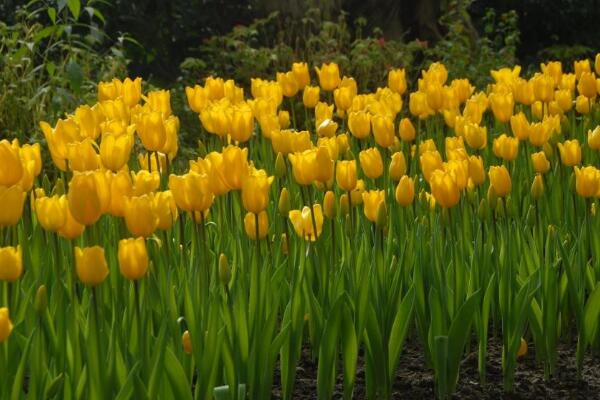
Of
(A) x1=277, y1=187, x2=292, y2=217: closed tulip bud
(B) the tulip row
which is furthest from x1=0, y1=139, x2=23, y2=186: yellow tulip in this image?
(A) x1=277, y1=187, x2=292, y2=217: closed tulip bud

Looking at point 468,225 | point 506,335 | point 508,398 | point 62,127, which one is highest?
point 62,127

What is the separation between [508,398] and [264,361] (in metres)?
0.67

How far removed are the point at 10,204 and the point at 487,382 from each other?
1.29m

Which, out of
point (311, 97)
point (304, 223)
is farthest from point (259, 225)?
point (311, 97)

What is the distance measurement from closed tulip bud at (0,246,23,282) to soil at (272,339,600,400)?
2.75 ft

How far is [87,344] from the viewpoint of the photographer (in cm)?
204

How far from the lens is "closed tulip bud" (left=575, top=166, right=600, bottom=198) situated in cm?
288

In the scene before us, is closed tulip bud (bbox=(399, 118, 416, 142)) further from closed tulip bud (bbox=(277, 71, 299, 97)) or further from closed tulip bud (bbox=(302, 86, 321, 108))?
closed tulip bud (bbox=(277, 71, 299, 97))

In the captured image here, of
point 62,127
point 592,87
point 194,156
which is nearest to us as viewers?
point 62,127

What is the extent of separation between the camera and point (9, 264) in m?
2.02

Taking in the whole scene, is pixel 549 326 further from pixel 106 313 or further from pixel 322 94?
pixel 322 94

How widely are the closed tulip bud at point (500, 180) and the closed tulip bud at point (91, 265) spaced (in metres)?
1.25

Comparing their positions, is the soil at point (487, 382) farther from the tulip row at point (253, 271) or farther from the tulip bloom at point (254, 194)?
the tulip bloom at point (254, 194)

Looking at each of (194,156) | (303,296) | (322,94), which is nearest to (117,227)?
(303,296)
